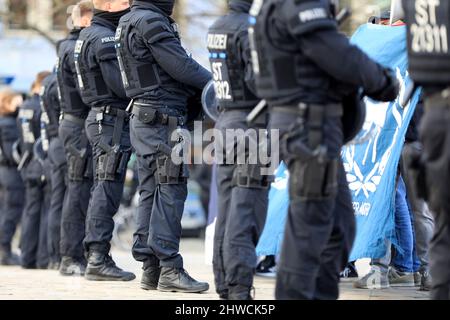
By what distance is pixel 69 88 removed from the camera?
10359 millimetres

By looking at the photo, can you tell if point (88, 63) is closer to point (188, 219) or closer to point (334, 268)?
point (334, 268)

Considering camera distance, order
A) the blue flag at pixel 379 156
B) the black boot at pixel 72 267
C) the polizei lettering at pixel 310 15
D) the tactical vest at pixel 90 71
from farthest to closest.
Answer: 1. the black boot at pixel 72 267
2. the tactical vest at pixel 90 71
3. the blue flag at pixel 379 156
4. the polizei lettering at pixel 310 15

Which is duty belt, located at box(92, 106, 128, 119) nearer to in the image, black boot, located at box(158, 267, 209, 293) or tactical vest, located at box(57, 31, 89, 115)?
tactical vest, located at box(57, 31, 89, 115)

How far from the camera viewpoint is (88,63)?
31.5ft

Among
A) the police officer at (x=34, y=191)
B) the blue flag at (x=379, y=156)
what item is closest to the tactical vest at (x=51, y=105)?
the police officer at (x=34, y=191)

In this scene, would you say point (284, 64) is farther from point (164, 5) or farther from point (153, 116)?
point (164, 5)

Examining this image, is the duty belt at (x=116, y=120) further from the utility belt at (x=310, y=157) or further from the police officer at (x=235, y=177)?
the utility belt at (x=310, y=157)

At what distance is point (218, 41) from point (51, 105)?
467 cm

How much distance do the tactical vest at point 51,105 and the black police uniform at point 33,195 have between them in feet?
3.87

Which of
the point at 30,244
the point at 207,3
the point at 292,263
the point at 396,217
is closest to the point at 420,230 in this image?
the point at 396,217

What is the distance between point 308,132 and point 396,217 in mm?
3050

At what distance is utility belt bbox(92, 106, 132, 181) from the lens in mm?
9414

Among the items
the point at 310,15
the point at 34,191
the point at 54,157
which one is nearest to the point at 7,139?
the point at 34,191

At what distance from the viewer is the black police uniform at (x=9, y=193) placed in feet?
47.2
